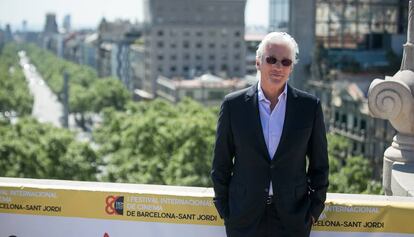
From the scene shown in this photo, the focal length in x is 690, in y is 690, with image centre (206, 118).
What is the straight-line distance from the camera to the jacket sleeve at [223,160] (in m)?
6.77

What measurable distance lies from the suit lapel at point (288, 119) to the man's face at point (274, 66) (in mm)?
167

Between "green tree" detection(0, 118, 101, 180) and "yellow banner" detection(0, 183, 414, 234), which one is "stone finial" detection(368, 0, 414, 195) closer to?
"yellow banner" detection(0, 183, 414, 234)

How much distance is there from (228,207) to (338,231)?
1788 millimetres

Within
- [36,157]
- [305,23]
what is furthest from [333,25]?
[36,157]

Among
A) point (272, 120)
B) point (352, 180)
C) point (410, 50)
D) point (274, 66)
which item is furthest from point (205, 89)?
point (274, 66)

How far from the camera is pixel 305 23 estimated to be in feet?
222

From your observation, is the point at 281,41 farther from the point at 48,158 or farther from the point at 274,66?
the point at 48,158

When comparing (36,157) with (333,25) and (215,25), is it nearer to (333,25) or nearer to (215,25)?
(333,25)

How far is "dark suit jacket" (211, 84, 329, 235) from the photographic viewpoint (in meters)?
A: 6.63

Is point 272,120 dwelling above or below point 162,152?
above

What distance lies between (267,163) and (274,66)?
0.93m

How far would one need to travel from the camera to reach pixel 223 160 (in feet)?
22.4

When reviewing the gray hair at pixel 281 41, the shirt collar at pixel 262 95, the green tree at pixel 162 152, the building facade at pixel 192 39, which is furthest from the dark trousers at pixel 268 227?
the building facade at pixel 192 39

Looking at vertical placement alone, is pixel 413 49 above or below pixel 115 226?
above
